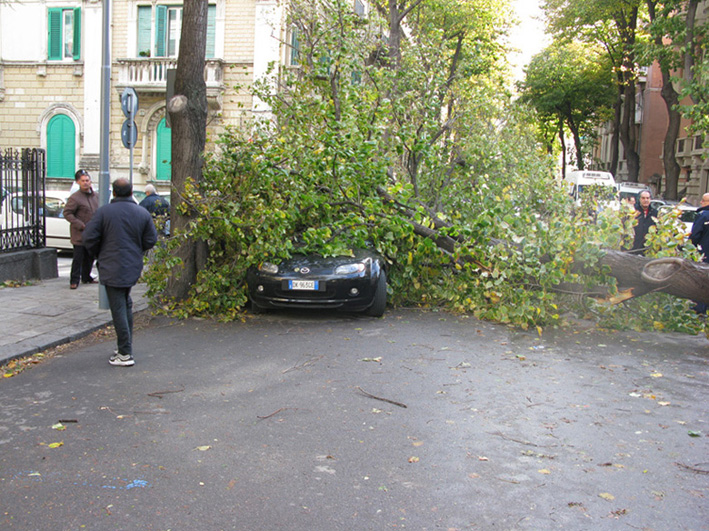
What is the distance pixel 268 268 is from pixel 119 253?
8.47 feet

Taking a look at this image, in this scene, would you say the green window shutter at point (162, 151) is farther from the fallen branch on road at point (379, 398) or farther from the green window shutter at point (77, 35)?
the fallen branch on road at point (379, 398)

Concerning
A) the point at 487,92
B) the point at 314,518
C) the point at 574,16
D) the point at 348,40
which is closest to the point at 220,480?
the point at 314,518

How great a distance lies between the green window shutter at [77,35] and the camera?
2795 cm

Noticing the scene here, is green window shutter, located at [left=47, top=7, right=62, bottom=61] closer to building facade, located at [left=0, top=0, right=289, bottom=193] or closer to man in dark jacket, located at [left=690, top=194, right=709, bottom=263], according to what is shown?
building facade, located at [left=0, top=0, right=289, bottom=193]

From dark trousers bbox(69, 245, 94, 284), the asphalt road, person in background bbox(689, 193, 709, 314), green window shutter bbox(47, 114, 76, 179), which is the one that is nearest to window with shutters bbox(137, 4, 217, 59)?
green window shutter bbox(47, 114, 76, 179)

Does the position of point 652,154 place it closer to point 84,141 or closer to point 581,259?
point 84,141

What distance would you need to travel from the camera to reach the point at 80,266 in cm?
1132

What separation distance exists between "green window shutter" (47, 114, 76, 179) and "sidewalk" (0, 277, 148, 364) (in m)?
18.9

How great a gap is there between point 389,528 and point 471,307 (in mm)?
6292

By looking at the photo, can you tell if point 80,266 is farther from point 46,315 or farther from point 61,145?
point 61,145

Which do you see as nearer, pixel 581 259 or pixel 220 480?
pixel 220 480

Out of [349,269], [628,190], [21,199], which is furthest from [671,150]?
[21,199]

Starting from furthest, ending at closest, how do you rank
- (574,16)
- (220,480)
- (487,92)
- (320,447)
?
(574,16), (487,92), (320,447), (220,480)

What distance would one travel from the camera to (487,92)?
46.6ft
